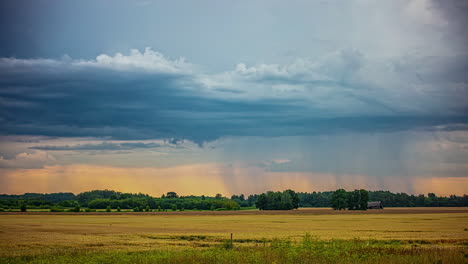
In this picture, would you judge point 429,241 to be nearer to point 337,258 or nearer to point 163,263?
point 337,258

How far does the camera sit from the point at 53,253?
35.3 metres

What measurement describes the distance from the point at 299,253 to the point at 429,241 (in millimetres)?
Answer: 23797

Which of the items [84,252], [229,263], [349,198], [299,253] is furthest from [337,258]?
[349,198]

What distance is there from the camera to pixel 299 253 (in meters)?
29.0

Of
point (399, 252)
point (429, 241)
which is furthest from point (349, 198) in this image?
point (399, 252)

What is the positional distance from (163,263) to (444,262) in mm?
16415

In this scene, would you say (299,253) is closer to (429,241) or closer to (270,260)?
(270,260)

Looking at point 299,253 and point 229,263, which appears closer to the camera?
point 229,263

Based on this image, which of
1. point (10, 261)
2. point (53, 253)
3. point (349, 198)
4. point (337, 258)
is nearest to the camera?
point (337, 258)

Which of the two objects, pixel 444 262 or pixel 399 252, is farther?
pixel 399 252

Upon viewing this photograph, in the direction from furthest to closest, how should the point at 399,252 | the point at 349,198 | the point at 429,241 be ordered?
the point at 349,198 → the point at 429,241 → the point at 399,252

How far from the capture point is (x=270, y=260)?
88.8ft

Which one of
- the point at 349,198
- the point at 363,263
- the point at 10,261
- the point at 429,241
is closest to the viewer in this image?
the point at 363,263

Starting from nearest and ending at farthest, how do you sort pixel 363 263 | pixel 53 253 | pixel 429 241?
pixel 363 263
pixel 53 253
pixel 429 241
